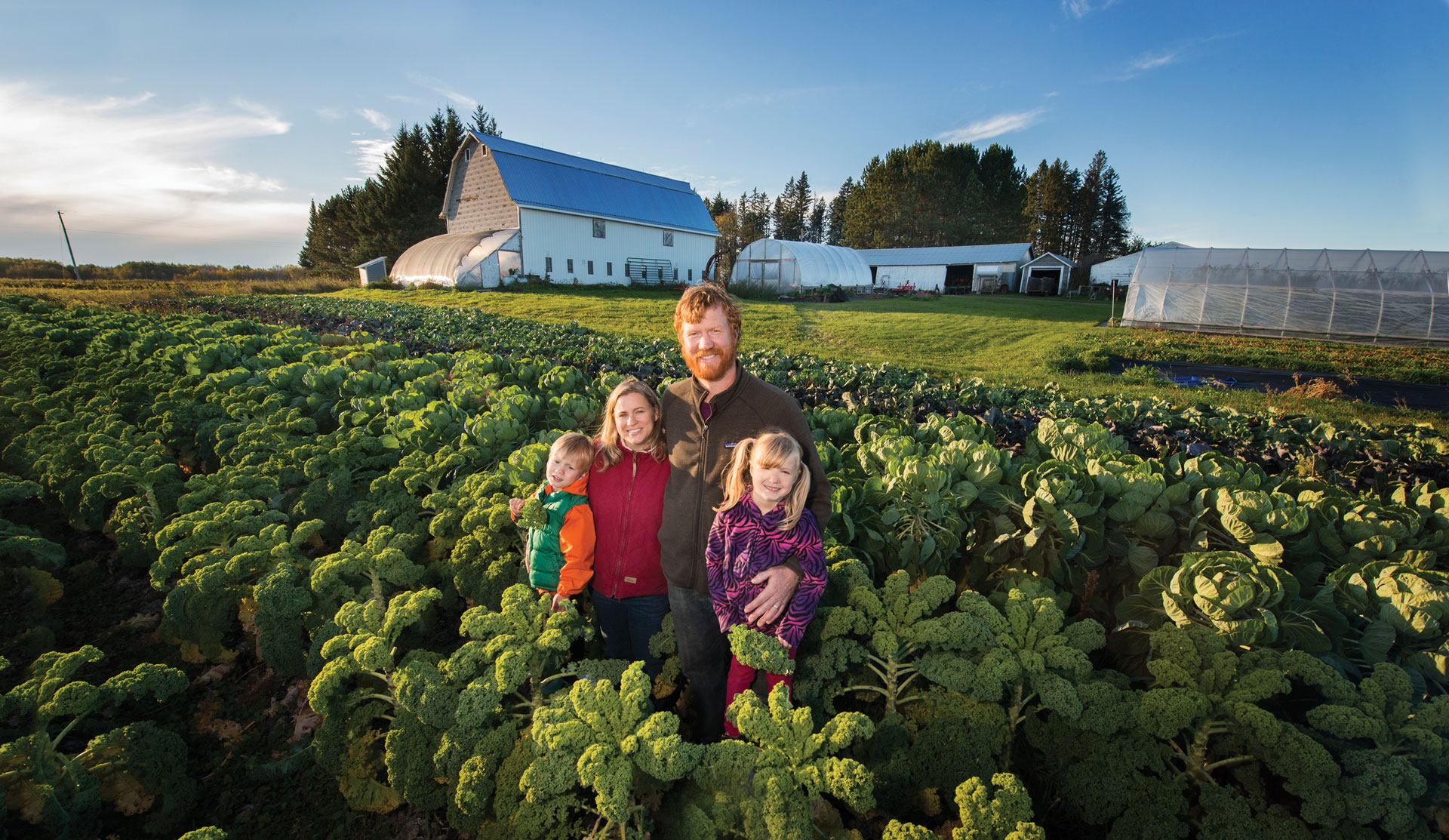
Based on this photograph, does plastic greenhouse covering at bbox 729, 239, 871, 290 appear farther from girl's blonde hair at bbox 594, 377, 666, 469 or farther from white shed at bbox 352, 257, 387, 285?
girl's blonde hair at bbox 594, 377, 666, 469

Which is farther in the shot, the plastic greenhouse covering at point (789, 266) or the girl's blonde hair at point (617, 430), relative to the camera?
the plastic greenhouse covering at point (789, 266)

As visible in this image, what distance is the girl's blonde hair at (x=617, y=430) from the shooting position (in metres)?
2.73

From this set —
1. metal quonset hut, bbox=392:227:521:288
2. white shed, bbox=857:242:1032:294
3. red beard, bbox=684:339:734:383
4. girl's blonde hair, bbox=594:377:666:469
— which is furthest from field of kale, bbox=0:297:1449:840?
white shed, bbox=857:242:1032:294

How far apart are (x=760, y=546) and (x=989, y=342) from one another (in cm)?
1660

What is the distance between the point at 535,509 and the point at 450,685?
783 mm

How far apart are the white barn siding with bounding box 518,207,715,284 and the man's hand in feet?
103

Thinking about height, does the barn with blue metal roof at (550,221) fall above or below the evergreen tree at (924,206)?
below

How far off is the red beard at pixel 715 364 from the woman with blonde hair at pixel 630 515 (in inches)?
12.1

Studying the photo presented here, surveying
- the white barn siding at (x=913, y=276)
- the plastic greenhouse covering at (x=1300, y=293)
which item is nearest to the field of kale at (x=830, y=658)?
the plastic greenhouse covering at (x=1300, y=293)

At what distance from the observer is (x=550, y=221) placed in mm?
31625

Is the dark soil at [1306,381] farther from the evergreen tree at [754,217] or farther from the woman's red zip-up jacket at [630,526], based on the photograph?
the evergreen tree at [754,217]

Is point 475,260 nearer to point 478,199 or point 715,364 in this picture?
point 478,199

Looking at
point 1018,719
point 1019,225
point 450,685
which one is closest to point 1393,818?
point 1018,719

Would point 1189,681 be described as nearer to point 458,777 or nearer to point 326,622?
point 458,777
